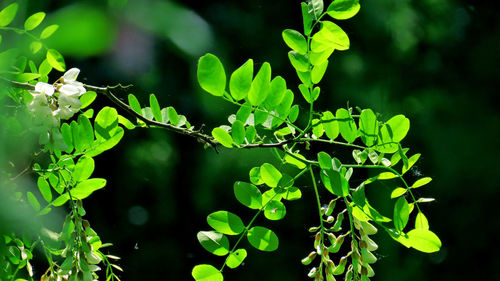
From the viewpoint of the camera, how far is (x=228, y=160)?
1458mm

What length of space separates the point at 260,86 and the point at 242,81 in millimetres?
13

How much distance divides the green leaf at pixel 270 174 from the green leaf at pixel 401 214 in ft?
0.27

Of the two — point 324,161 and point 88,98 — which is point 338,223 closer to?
point 324,161

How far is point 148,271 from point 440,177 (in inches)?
35.2

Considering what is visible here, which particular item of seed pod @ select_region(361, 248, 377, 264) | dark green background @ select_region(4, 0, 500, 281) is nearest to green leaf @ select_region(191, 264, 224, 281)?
seed pod @ select_region(361, 248, 377, 264)

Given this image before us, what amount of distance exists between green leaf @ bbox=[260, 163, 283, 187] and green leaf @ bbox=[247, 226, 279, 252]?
0.11 feet

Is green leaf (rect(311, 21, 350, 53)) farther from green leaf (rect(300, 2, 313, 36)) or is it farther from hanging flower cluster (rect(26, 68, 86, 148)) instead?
hanging flower cluster (rect(26, 68, 86, 148))

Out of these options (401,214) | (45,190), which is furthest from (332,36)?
(45,190)

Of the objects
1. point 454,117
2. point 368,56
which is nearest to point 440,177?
point 454,117

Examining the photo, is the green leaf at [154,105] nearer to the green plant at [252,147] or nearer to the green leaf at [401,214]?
the green plant at [252,147]

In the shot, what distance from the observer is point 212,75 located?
35cm

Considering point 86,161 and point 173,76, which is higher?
point 86,161

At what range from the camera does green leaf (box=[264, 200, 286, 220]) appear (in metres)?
0.38

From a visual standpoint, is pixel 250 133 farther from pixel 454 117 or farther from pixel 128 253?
pixel 454 117
